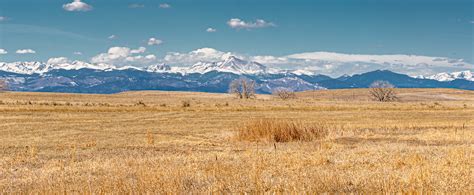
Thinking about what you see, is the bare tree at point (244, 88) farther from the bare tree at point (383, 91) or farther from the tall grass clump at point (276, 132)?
the tall grass clump at point (276, 132)

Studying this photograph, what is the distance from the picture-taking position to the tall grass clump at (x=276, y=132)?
2755cm

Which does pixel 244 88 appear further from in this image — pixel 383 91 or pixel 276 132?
pixel 276 132

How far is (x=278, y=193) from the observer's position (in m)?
11.4

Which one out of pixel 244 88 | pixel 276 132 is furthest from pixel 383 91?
pixel 276 132

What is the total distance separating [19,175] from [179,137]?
608 inches

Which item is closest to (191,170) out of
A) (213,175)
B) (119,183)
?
(213,175)

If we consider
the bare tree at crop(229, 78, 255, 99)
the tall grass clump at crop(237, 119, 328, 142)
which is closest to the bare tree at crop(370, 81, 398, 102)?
the bare tree at crop(229, 78, 255, 99)

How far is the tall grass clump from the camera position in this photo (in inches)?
1085

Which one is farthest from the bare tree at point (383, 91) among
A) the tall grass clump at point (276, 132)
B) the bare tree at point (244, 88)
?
the tall grass clump at point (276, 132)

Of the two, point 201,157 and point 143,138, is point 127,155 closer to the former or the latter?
point 201,157

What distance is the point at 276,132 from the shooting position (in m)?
27.6

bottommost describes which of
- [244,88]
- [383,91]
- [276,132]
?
[383,91]

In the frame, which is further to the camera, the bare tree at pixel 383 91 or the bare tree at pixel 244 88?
the bare tree at pixel 383 91

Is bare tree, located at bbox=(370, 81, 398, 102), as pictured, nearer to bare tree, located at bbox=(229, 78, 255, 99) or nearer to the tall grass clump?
bare tree, located at bbox=(229, 78, 255, 99)
